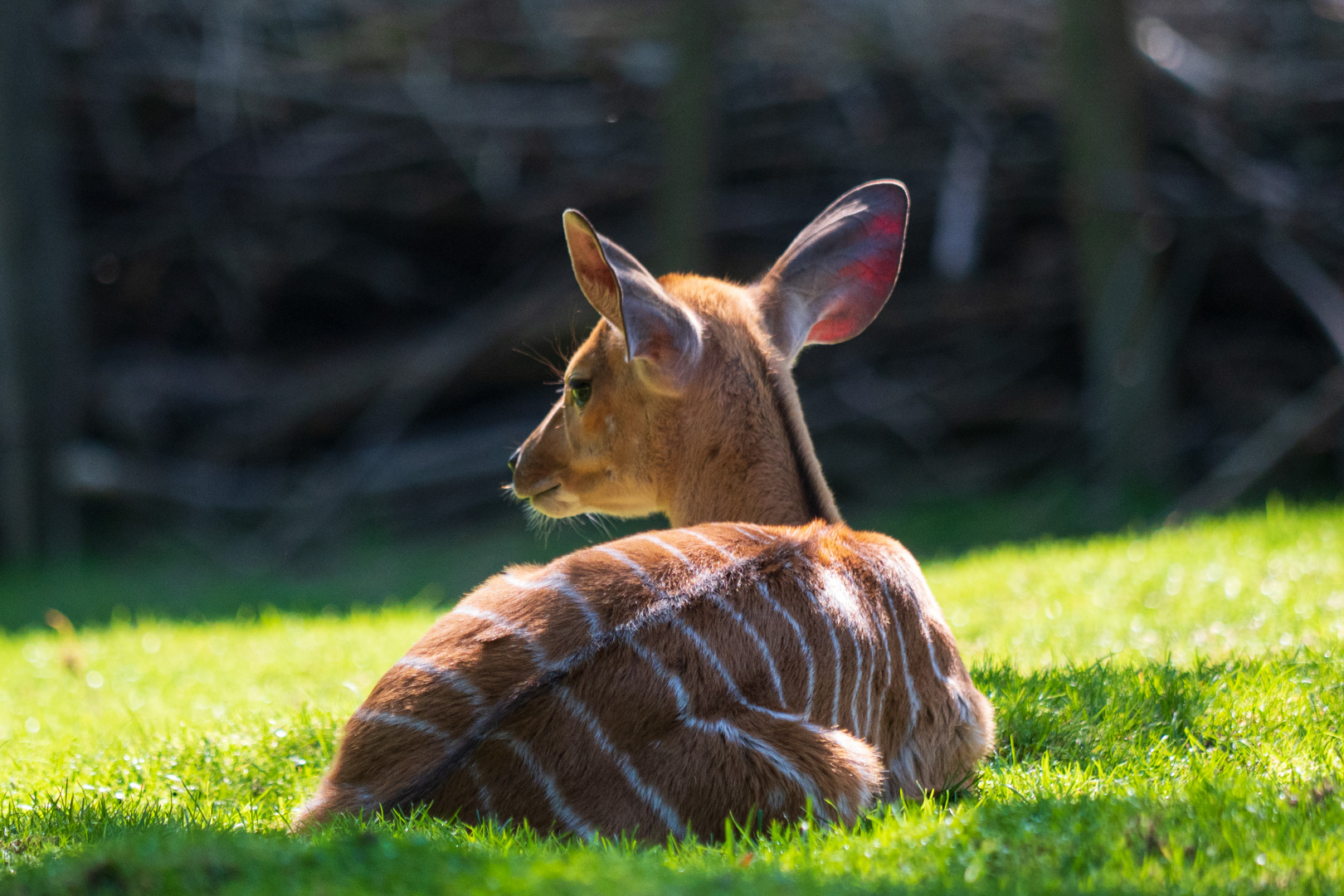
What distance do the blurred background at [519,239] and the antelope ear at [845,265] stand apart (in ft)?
17.8

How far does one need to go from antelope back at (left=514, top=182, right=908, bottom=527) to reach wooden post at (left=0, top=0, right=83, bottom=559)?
8138 mm

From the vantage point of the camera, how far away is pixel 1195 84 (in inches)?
406

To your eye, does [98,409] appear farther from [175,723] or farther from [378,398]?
[175,723]

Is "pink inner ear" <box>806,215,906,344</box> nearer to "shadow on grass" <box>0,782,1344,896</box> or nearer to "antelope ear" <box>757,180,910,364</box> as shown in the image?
"antelope ear" <box>757,180,910,364</box>

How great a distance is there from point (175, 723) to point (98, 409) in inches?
341

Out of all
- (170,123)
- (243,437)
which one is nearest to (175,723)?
(243,437)

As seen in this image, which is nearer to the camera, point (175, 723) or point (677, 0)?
point (175, 723)

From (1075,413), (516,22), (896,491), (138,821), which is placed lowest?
(896,491)

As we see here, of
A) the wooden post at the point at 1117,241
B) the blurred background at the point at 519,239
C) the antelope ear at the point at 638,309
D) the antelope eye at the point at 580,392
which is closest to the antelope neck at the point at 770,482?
the antelope ear at the point at 638,309

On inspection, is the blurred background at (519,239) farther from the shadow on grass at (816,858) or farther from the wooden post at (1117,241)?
the shadow on grass at (816,858)

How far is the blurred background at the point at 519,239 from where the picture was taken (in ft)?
Answer: 34.7

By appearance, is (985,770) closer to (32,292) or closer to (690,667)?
(690,667)

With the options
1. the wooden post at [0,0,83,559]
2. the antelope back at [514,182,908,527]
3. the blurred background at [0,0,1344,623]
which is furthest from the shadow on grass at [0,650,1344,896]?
the wooden post at [0,0,83,559]

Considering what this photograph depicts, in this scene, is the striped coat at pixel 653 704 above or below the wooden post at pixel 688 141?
below
